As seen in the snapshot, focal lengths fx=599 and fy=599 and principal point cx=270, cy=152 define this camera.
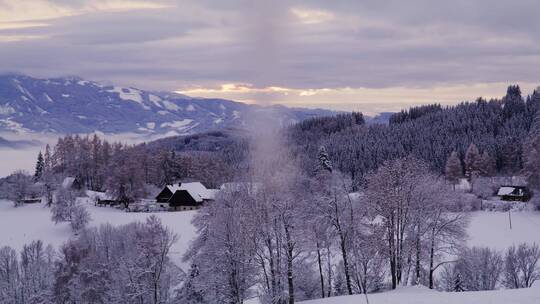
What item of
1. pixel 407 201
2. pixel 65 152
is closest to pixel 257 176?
pixel 407 201

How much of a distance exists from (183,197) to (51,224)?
24639 mm

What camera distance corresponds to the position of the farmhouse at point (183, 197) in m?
107

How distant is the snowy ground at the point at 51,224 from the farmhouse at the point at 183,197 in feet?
36.1

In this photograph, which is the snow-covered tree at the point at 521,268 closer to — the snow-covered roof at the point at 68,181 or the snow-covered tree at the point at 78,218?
the snow-covered tree at the point at 78,218

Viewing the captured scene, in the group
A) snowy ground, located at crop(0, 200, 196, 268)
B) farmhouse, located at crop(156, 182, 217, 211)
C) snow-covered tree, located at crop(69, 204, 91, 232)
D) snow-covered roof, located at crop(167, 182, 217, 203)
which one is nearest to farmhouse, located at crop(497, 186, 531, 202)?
farmhouse, located at crop(156, 182, 217, 211)

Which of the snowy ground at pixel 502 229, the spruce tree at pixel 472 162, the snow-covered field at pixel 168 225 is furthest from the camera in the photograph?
the spruce tree at pixel 472 162

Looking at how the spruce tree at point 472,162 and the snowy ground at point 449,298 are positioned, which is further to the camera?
the spruce tree at point 472,162

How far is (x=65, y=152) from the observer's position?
15038cm

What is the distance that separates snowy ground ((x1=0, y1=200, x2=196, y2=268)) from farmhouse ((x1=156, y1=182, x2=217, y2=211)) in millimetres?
11014

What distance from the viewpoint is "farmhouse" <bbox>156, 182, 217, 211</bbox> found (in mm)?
106812

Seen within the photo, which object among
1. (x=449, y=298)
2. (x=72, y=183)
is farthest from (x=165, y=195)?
(x=449, y=298)

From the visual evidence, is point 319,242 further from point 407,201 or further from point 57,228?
point 57,228

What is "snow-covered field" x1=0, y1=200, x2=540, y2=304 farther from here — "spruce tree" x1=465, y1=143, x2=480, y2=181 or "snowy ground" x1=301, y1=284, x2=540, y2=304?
"spruce tree" x1=465, y1=143, x2=480, y2=181

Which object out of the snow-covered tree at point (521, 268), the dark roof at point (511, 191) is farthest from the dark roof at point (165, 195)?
the snow-covered tree at point (521, 268)
